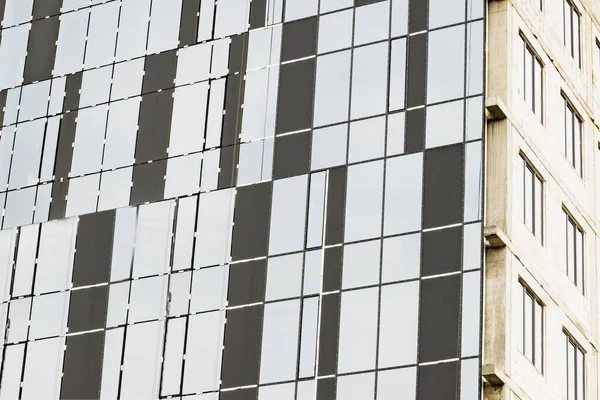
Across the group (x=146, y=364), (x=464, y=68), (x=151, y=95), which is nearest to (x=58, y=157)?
(x=151, y=95)

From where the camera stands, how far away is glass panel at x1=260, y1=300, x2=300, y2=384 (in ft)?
167

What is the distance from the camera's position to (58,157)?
199ft

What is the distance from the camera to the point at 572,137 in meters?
55.8

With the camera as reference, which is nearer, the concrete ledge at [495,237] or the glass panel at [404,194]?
the concrete ledge at [495,237]

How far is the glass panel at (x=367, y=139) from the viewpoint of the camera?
5231cm

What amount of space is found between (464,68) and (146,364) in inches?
566

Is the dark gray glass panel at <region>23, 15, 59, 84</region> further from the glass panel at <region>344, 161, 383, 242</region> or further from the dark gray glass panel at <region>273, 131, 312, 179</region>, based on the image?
the glass panel at <region>344, 161, 383, 242</region>

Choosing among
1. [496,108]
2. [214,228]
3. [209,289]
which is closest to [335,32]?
[496,108]

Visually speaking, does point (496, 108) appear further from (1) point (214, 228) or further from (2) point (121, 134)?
(2) point (121, 134)

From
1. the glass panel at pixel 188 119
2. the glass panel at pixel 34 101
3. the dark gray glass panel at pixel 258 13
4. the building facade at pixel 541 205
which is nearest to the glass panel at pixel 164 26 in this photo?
the glass panel at pixel 188 119

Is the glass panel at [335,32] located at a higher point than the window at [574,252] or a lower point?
higher

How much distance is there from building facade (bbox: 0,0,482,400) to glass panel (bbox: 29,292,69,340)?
8 cm

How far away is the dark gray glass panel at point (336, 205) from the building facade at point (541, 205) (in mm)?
4948

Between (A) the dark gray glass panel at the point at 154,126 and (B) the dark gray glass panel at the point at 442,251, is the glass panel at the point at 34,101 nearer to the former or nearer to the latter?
(A) the dark gray glass panel at the point at 154,126
